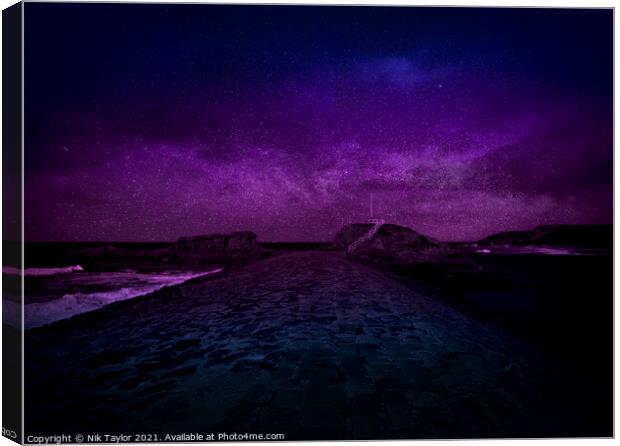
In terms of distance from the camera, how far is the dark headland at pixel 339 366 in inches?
166

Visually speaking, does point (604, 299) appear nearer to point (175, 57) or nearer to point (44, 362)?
point (175, 57)

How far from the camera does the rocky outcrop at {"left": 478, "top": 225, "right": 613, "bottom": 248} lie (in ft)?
19.2

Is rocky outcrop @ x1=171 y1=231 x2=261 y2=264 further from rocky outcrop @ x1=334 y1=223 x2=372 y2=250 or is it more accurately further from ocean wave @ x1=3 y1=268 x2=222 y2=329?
rocky outcrop @ x1=334 y1=223 x2=372 y2=250

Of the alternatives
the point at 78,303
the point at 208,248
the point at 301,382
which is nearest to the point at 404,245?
the point at 208,248

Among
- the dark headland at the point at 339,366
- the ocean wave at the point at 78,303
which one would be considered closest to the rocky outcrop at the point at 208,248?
the ocean wave at the point at 78,303

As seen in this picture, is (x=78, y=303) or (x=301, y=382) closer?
(x=301, y=382)

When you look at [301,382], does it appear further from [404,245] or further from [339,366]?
[404,245]

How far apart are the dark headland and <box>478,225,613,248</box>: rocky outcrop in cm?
4

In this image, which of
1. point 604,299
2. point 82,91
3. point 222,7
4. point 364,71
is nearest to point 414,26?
point 364,71

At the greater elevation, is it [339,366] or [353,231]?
[353,231]

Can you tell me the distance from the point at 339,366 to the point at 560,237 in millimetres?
5455

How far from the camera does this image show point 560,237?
716 cm

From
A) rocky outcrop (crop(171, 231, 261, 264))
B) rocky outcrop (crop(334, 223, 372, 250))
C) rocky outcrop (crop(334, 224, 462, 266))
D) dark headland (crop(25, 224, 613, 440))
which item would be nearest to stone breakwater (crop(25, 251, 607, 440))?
dark headland (crop(25, 224, 613, 440))

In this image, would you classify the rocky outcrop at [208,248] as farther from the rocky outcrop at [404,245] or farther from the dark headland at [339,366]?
the rocky outcrop at [404,245]
